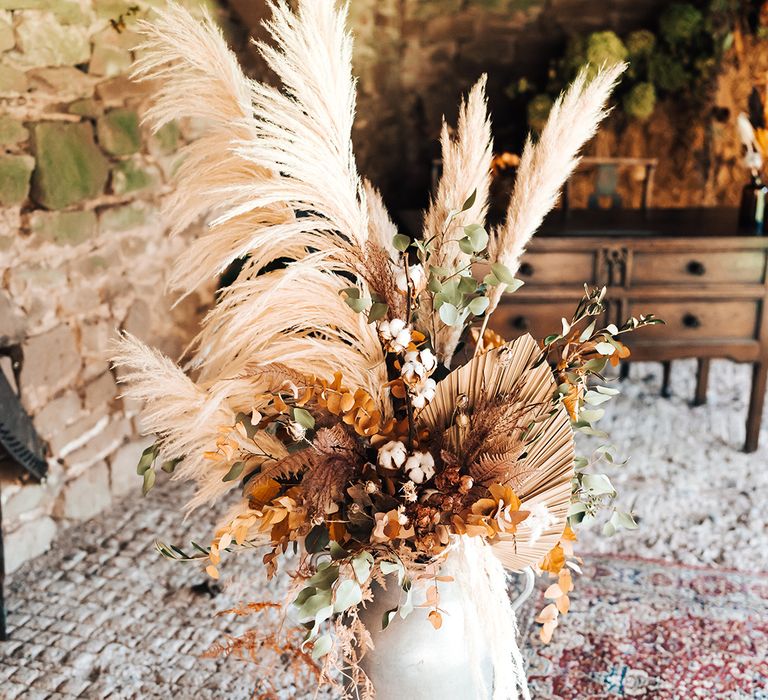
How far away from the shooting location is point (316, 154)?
89cm

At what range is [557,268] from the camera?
Result: 2834mm

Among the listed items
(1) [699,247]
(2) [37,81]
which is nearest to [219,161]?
(2) [37,81]

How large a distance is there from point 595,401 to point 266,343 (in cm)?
42

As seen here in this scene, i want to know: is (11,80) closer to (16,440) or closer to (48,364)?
(48,364)

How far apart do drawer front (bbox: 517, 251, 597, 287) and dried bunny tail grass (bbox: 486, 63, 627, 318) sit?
1841 millimetres

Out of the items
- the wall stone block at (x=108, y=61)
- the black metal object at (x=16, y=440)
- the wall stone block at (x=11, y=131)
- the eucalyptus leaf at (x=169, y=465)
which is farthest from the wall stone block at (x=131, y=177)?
the eucalyptus leaf at (x=169, y=465)

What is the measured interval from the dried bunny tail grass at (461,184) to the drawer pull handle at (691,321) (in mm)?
2084

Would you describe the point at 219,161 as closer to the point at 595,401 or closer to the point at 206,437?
the point at 206,437

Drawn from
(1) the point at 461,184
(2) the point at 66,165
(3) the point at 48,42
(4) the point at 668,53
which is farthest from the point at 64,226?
(4) the point at 668,53

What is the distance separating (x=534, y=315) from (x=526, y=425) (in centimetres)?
198

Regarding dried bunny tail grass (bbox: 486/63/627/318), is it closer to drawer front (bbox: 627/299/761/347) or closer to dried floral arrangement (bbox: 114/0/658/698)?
dried floral arrangement (bbox: 114/0/658/698)

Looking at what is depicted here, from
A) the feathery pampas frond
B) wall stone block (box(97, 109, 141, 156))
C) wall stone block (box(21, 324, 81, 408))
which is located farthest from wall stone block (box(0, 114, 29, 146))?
the feathery pampas frond

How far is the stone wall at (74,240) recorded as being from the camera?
2219mm

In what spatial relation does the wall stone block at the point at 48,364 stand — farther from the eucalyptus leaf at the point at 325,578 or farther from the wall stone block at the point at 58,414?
the eucalyptus leaf at the point at 325,578
